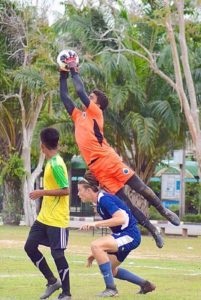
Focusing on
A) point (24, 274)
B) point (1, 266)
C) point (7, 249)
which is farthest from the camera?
point (7, 249)

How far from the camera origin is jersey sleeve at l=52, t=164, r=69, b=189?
9.24m

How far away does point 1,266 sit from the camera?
43.8 feet

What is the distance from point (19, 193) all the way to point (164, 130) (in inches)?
356

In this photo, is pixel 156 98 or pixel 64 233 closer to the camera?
pixel 64 233

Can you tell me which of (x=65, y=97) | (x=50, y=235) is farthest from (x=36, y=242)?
(x=65, y=97)

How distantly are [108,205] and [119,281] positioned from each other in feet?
8.24

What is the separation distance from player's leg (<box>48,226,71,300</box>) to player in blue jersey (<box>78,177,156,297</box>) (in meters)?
0.34

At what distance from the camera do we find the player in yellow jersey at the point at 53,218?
9195 mm

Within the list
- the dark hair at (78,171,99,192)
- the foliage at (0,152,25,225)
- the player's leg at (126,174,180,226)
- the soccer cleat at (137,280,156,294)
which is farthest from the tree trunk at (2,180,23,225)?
the dark hair at (78,171,99,192)

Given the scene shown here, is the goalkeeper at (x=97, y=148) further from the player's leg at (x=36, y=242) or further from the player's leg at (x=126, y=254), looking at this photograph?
the player's leg at (x=36, y=242)

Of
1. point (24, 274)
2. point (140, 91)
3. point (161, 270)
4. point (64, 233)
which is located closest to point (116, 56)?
point (140, 91)

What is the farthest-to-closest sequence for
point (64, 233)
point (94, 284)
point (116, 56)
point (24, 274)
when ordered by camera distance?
point (116, 56) < point (24, 274) < point (94, 284) < point (64, 233)

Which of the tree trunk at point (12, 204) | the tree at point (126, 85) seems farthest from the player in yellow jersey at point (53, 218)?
the tree trunk at point (12, 204)

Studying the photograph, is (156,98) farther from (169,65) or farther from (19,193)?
(19,193)
